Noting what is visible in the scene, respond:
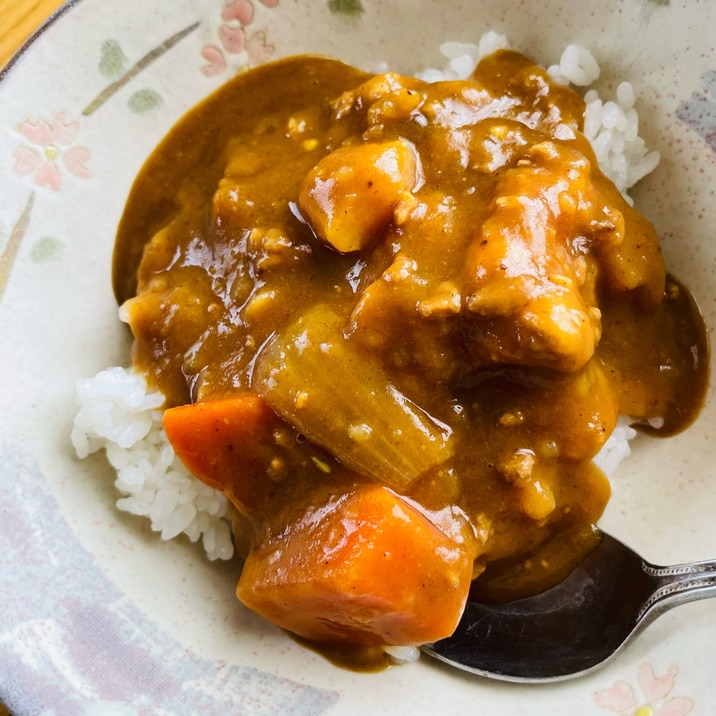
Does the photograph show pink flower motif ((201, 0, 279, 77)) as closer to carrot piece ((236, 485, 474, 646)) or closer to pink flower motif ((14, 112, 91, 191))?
pink flower motif ((14, 112, 91, 191))

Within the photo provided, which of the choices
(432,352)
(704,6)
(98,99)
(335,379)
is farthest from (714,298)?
(98,99)

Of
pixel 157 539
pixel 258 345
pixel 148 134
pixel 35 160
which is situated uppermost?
pixel 35 160

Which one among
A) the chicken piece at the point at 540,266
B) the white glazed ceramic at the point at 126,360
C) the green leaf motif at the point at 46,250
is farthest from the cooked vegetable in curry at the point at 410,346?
the green leaf motif at the point at 46,250

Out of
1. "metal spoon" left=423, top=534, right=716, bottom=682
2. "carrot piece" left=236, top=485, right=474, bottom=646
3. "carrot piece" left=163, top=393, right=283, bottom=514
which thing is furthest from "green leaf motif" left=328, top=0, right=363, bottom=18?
"metal spoon" left=423, top=534, right=716, bottom=682

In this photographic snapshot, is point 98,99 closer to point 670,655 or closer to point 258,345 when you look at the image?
point 258,345

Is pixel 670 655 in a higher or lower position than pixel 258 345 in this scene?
lower

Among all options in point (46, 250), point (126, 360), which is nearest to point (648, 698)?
point (126, 360)
